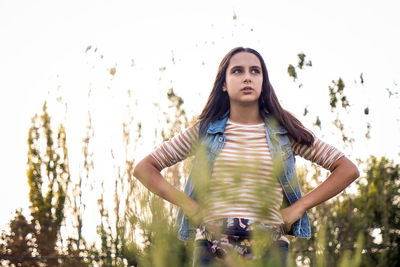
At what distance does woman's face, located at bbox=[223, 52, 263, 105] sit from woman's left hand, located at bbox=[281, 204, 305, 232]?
469 millimetres

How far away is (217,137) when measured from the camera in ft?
7.35

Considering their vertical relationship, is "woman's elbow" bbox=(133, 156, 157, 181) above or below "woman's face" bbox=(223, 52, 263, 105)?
below

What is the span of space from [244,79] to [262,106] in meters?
0.19

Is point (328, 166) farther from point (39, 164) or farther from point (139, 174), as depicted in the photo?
point (39, 164)

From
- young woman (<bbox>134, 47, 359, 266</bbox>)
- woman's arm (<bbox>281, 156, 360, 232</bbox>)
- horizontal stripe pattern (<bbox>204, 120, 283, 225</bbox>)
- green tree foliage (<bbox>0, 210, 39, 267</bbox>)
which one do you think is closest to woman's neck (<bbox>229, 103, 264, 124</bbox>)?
young woman (<bbox>134, 47, 359, 266</bbox>)

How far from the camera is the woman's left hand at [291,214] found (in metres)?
1.98

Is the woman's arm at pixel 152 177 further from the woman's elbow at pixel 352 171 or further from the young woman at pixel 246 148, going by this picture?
the woman's elbow at pixel 352 171

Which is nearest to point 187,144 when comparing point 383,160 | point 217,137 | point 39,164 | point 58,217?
point 217,137

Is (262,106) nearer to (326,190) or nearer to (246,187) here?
(326,190)

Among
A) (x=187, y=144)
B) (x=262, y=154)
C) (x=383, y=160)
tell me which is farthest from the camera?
(x=383, y=160)

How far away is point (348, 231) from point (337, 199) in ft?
1.06

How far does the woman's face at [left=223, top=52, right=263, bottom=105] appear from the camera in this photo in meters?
2.25

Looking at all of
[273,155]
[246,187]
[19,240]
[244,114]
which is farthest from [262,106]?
[19,240]

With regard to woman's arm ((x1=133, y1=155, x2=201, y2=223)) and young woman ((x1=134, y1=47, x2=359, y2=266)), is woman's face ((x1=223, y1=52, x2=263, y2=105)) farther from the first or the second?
woman's arm ((x1=133, y1=155, x2=201, y2=223))
